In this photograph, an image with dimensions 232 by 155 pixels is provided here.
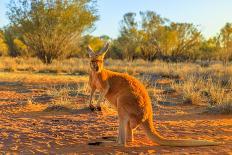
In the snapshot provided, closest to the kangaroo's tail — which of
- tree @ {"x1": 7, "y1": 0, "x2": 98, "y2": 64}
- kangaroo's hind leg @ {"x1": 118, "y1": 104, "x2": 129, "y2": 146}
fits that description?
kangaroo's hind leg @ {"x1": 118, "y1": 104, "x2": 129, "y2": 146}

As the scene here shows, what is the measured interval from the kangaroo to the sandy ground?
0.46 feet

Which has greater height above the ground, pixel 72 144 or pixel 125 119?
pixel 125 119

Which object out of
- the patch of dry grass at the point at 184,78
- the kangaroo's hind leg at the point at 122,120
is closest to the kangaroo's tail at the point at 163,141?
the kangaroo's hind leg at the point at 122,120

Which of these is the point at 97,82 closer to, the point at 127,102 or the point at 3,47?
the point at 127,102

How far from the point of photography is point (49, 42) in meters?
30.2

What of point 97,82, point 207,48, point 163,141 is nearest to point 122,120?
point 163,141

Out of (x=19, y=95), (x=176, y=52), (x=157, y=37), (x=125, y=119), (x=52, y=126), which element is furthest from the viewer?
(x=157, y=37)

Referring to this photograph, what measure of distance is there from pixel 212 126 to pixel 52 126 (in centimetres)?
335

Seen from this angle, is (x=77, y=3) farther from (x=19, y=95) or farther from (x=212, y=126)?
(x=212, y=126)

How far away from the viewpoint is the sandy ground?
6.93 m

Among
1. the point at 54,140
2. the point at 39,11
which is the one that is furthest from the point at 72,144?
the point at 39,11

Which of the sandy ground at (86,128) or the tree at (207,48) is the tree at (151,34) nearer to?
the tree at (207,48)

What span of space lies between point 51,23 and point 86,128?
21.6 meters

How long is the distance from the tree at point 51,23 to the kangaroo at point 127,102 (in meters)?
22.3
